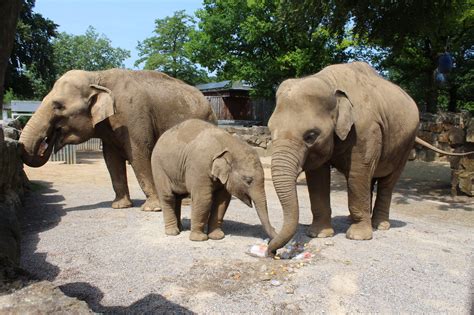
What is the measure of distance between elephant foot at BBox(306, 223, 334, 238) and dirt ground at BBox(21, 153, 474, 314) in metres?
0.12

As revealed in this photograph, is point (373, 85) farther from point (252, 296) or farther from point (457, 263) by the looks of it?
point (252, 296)

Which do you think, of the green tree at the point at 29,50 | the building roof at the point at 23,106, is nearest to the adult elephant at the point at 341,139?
the green tree at the point at 29,50

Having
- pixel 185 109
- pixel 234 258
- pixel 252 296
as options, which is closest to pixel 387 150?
pixel 234 258

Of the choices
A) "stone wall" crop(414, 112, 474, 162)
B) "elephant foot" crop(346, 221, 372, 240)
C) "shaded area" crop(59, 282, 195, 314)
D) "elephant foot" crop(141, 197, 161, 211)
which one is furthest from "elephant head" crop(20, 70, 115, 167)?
"stone wall" crop(414, 112, 474, 162)

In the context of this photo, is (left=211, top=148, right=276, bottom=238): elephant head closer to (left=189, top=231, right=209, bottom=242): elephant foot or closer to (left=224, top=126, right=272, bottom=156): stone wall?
(left=189, top=231, right=209, bottom=242): elephant foot

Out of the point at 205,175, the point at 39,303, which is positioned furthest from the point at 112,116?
the point at 39,303

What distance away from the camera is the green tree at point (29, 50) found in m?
19.6

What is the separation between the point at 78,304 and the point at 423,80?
2966 cm

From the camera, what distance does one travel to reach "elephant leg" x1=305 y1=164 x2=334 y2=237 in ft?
19.0

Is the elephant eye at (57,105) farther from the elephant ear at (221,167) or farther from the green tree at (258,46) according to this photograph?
the green tree at (258,46)

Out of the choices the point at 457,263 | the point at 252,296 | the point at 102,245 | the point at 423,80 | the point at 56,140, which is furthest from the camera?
the point at 423,80

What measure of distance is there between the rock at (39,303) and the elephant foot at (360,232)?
392cm

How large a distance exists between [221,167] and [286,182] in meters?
0.87

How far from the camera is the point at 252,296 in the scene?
3.98 meters
